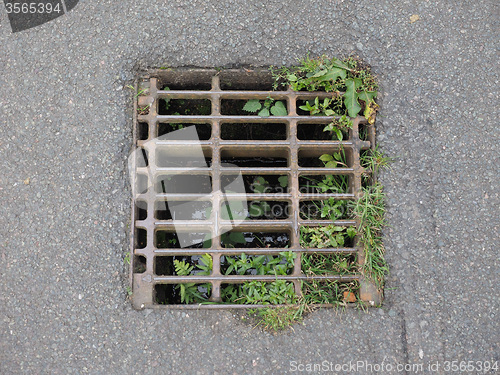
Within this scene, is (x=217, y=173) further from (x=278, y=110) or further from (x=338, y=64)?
(x=338, y=64)

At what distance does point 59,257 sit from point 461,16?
2.47 metres

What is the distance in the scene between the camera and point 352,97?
2.17m

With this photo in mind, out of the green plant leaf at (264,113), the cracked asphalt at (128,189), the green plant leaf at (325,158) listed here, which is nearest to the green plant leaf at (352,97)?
the cracked asphalt at (128,189)

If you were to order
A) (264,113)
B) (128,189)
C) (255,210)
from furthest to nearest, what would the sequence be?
(255,210), (264,113), (128,189)

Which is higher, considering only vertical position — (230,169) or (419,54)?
(419,54)

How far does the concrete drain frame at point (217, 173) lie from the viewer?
6.72ft

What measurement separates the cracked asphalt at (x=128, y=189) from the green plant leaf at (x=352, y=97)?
5.3 inches

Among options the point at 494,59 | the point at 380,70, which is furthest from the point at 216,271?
the point at 494,59

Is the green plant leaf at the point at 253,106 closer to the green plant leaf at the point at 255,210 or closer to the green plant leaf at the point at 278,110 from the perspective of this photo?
the green plant leaf at the point at 278,110

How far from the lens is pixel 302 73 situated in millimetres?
2232

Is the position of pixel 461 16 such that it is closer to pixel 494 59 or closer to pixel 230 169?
pixel 494 59

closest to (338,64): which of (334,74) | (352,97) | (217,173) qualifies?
(334,74)

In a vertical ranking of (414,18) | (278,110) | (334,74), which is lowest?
(278,110)

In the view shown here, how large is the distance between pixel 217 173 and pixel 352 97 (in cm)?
82
